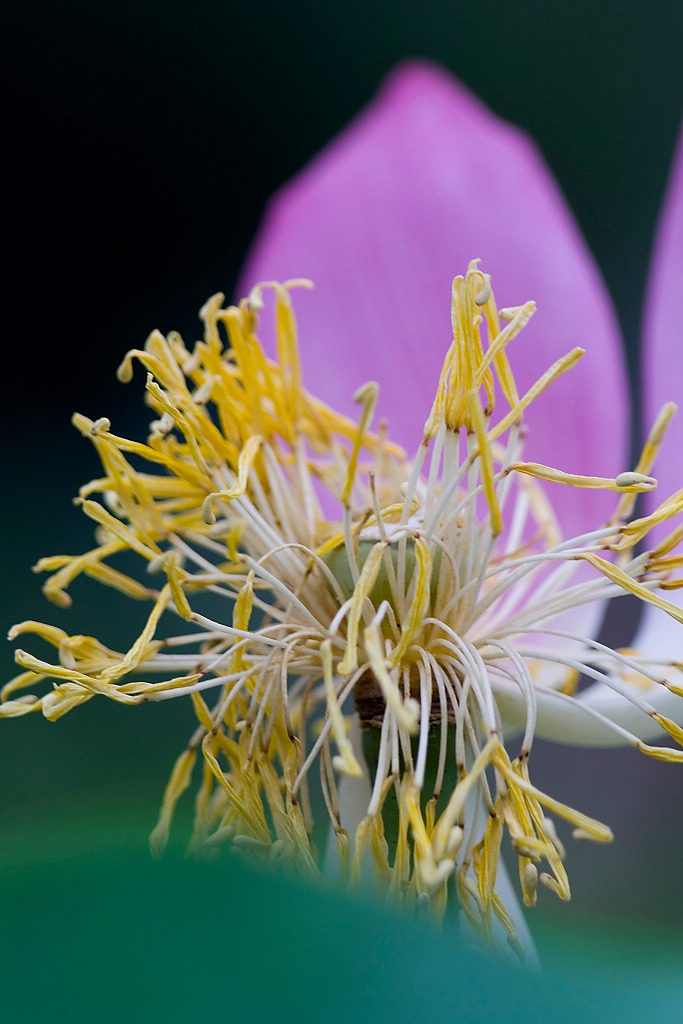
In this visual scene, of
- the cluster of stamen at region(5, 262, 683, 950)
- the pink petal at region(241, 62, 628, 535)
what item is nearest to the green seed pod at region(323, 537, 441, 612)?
the cluster of stamen at region(5, 262, 683, 950)

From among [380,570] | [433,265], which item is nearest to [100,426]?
[380,570]

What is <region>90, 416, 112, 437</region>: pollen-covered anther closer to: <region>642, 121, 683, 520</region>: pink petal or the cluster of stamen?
the cluster of stamen

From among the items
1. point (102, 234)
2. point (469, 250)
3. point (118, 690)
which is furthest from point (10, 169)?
point (118, 690)

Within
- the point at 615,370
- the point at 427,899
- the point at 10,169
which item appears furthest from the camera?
the point at 10,169

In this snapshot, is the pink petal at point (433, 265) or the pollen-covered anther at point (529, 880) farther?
the pink petal at point (433, 265)

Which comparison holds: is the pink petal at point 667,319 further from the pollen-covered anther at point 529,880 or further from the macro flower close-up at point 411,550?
the pollen-covered anther at point 529,880

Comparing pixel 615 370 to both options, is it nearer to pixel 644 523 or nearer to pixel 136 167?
pixel 644 523

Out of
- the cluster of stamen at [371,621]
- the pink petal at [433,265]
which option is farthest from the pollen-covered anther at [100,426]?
the pink petal at [433,265]
